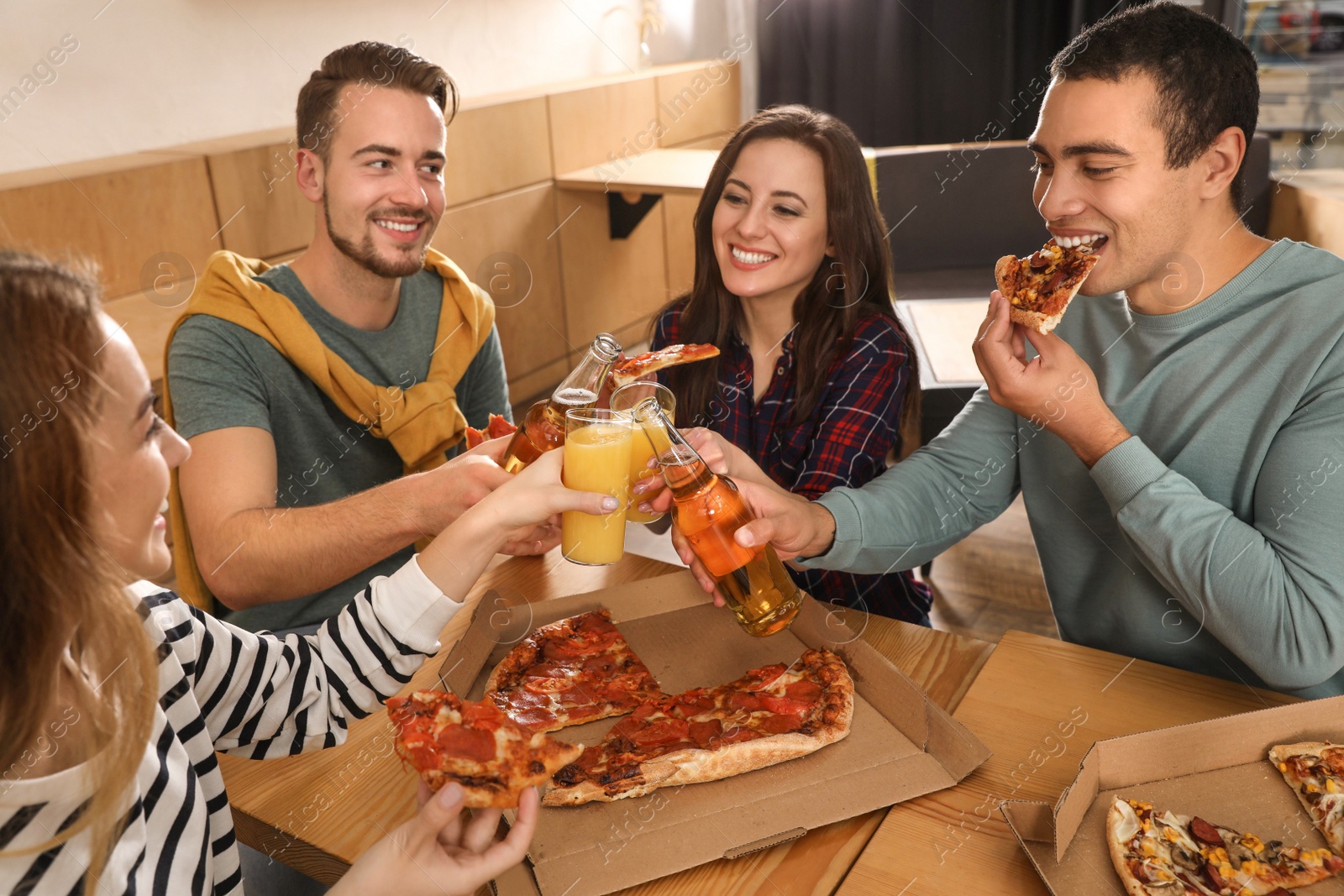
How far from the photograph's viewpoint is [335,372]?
2.04 meters

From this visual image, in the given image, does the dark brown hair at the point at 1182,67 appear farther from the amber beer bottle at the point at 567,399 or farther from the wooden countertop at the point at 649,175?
the wooden countertop at the point at 649,175

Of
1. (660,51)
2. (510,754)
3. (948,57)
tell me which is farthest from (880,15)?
(510,754)

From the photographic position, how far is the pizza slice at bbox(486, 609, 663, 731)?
1.32 meters

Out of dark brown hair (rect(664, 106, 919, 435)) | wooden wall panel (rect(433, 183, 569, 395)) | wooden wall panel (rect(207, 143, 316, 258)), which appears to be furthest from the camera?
wooden wall panel (rect(433, 183, 569, 395))

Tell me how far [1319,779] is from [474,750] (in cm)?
90

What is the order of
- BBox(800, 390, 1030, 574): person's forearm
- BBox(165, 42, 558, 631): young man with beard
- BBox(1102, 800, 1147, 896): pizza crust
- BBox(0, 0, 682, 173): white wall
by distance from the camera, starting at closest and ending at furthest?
BBox(1102, 800, 1147, 896): pizza crust → BBox(800, 390, 1030, 574): person's forearm → BBox(165, 42, 558, 631): young man with beard → BBox(0, 0, 682, 173): white wall

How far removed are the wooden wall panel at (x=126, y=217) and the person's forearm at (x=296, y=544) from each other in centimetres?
138

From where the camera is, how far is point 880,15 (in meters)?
5.96

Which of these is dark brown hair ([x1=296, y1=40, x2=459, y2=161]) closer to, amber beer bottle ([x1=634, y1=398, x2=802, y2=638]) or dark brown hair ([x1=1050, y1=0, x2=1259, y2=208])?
amber beer bottle ([x1=634, y1=398, x2=802, y2=638])

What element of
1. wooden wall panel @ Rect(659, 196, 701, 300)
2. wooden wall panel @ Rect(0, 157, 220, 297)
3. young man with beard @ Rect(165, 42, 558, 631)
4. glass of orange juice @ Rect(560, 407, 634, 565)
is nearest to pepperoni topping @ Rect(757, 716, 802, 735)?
glass of orange juice @ Rect(560, 407, 634, 565)

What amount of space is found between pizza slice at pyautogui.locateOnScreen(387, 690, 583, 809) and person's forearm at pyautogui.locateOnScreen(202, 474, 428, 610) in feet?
2.26

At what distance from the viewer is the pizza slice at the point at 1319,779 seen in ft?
3.34

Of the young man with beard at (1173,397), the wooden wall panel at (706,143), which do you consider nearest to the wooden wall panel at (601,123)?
the wooden wall panel at (706,143)

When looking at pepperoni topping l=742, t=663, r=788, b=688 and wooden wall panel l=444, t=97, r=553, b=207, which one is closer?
pepperoni topping l=742, t=663, r=788, b=688
